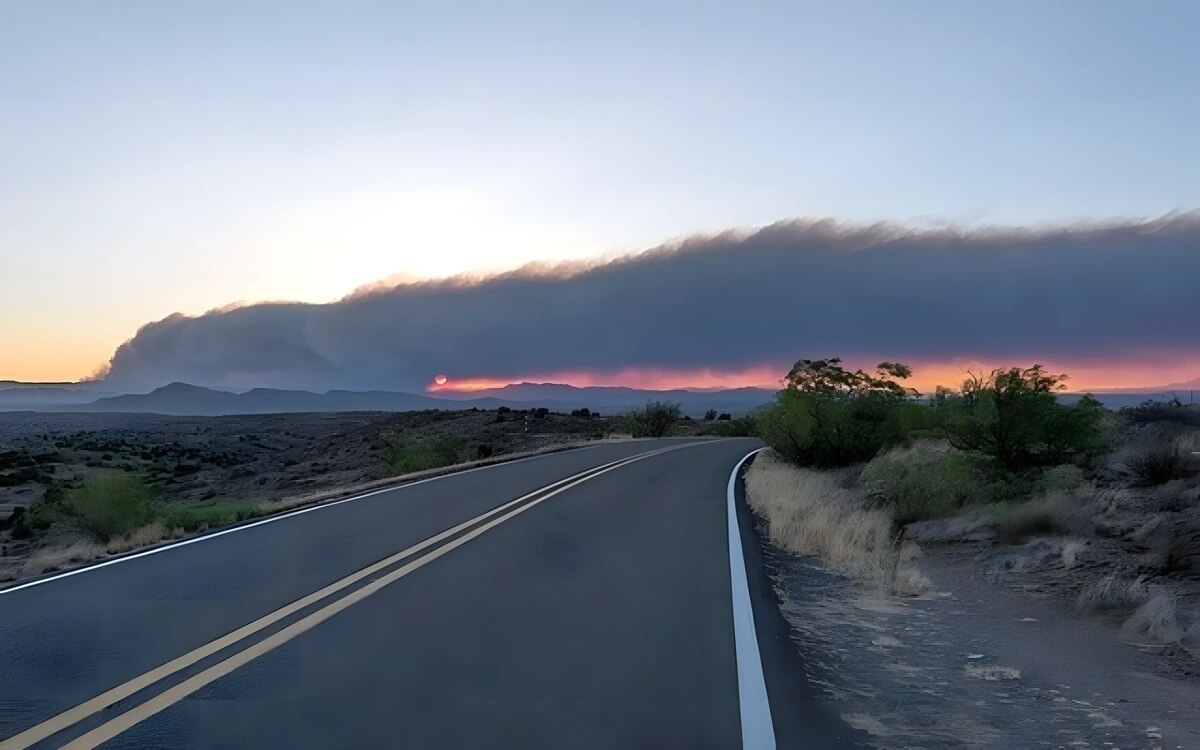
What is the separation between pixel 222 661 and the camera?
686cm

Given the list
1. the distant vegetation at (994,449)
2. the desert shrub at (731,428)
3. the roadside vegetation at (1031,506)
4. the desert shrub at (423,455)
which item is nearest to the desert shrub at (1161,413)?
the roadside vegetation at (1031,506)

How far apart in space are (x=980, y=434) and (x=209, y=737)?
18.0 meters

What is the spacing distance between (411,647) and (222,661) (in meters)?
1.36

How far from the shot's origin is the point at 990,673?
770 centimetres

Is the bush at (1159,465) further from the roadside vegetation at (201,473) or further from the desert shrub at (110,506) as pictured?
the desert shrub at (110,506)

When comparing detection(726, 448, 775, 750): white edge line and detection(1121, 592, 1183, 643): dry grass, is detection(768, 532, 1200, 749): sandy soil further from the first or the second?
detection(726, 448, 775, 750): white edge line

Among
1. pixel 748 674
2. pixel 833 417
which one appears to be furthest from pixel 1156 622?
pixel 833 417

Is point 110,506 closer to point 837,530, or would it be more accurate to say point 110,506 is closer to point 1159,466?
point 837,530

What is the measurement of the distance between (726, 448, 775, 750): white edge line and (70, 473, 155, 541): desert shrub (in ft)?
61.0

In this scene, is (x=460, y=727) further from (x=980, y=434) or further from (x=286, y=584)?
(x=980, y=434)

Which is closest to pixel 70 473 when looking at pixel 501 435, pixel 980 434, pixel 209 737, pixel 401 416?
pixel 501 435

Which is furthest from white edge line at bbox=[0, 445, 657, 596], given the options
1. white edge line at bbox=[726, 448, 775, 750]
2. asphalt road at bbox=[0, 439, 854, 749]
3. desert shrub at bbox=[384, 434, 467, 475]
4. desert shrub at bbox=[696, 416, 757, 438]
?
desert shrub at bbox=[696, 416, 757, 438]

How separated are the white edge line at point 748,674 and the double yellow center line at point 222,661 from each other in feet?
11.6

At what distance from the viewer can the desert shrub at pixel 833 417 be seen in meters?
30.5
